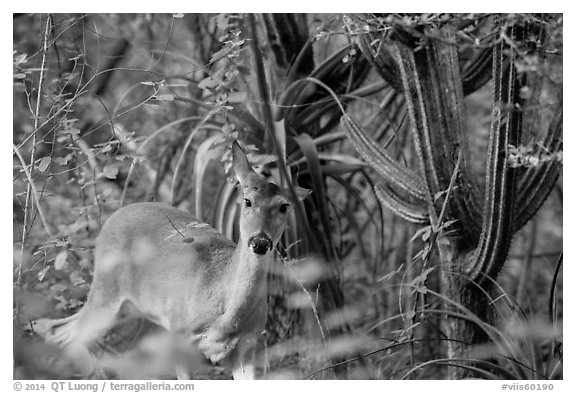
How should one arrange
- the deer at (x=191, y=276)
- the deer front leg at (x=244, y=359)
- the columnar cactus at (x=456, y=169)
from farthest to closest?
the columnar cactus at (x=456, y=169) → the deer front leg at (x=244, y=359) → the deer at (x=191, y=276)

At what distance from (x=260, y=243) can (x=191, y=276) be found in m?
0.43

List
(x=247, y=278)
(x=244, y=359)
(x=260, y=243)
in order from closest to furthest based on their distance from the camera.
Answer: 1. (x=260, y=243)
2. (x=247, y=278)
3. (x=244, y=359)

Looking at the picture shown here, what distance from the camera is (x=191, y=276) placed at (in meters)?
3.49

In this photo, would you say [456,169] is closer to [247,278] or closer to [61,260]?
[247,278]

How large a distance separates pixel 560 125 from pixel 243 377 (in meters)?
1.42

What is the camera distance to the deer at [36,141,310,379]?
3.29 meters

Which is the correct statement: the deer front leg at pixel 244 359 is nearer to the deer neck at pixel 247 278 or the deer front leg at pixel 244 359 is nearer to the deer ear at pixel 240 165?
the deer neck at pixel 247 278

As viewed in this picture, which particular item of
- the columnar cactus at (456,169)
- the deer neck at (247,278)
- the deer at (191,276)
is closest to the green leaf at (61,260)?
the deer at (191,276)

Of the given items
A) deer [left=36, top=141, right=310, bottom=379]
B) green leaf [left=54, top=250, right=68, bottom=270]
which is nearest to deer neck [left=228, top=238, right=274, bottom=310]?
deer [left=36, top=141, right=310, bottom=379]

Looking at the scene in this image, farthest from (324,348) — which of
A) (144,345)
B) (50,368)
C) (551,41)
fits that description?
(551,41)

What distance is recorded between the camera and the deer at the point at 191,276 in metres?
3.29

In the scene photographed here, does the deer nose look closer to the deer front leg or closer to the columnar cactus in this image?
the deer front leg

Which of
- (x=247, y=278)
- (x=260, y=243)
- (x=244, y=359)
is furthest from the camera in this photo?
(x=244, y=359)

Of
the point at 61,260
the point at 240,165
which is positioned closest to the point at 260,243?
the point at 240,165
